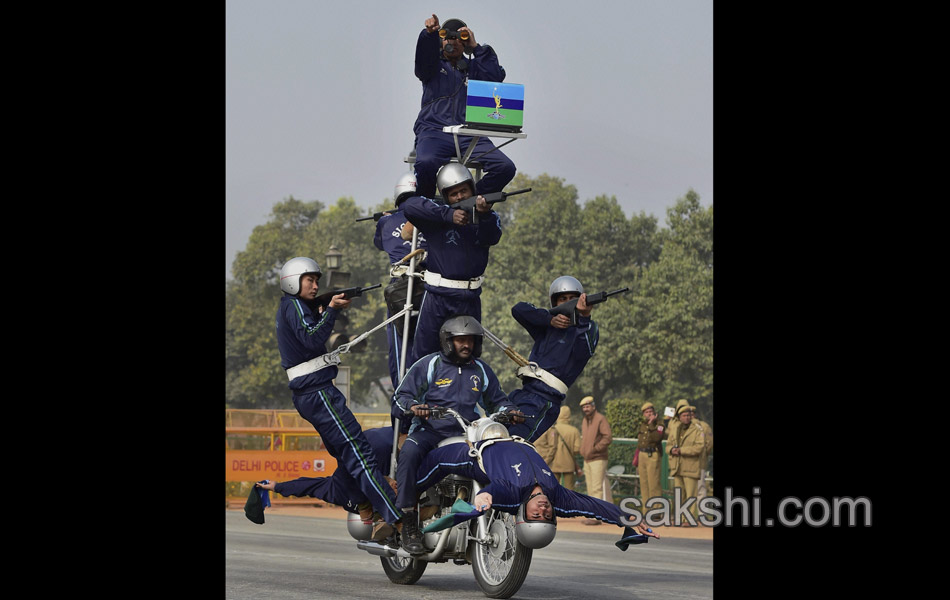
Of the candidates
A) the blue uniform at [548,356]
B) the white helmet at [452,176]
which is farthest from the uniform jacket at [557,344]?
the white helmet at [452,176]

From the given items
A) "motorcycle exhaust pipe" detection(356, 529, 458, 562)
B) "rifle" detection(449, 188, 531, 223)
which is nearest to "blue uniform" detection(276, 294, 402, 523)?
"motorcycle exhaust pipe" detection(356, 529, 458, 562)

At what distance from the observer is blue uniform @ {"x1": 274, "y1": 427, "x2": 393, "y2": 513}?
11.5 meters

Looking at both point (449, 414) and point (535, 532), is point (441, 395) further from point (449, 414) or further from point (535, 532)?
point (535, 532)

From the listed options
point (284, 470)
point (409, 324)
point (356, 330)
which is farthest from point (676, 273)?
point (409, 324)

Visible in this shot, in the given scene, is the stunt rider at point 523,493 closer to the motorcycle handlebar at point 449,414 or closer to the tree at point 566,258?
the motorcycle handlebar at point 449,414

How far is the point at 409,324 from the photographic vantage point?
38.8 feet

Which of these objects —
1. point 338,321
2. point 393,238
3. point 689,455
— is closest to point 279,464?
point 338,321

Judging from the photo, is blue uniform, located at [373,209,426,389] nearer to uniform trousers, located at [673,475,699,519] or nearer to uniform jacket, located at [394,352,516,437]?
uniform jacket, located at [394,352,516,437]

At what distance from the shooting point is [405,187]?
12750mm

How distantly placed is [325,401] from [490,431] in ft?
5.43

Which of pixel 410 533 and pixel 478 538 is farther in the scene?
pixel 410 533

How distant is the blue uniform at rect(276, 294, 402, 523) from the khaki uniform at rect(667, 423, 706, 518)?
27.5 feet

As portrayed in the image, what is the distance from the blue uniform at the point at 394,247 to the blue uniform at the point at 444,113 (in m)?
0.63

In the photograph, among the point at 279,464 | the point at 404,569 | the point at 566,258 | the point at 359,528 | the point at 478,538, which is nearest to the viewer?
the point at 478,538
